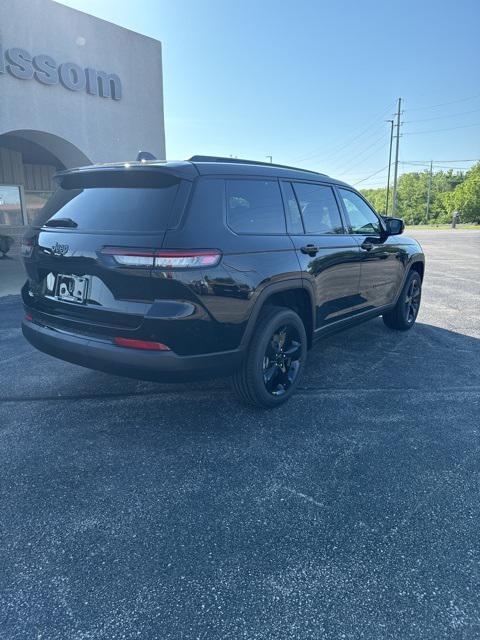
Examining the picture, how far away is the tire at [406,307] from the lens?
560cm

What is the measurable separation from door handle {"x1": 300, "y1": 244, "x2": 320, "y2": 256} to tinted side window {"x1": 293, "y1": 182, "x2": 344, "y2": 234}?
149 mm

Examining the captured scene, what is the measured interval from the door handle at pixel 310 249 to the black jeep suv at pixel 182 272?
1cm

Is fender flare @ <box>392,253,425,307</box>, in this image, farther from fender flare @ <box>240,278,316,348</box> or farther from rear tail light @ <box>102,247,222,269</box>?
rear tail light @ <box>102,247,222,269</box>

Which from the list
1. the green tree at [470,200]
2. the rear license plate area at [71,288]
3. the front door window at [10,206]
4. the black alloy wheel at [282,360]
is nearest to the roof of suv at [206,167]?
the rear license plate area at [71,288]

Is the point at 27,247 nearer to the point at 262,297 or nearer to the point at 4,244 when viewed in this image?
the point at 262,297

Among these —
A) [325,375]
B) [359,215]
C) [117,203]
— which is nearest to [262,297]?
[117,203]

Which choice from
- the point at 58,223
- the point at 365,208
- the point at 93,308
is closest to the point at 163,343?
the point at 93,308

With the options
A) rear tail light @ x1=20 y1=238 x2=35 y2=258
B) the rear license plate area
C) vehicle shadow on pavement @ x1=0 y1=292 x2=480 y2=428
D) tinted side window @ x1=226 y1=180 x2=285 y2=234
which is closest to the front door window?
vehicle shadow on pavement @ x1=0 y1=292 x2=480 y2=428

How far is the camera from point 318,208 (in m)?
3.91

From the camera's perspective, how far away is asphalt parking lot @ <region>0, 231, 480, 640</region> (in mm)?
1719

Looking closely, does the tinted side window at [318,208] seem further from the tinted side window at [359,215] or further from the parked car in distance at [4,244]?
the parked car in distance at [4,244]

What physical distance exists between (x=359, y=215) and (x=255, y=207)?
73.5 inches

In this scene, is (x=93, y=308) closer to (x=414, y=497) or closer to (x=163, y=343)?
(x=163, y=343)

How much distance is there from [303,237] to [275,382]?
119cm
